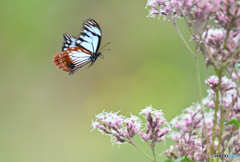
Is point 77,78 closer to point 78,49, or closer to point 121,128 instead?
point 78,49

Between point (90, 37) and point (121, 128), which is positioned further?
point (90, 37)

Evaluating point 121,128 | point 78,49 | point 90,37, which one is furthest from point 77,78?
point 121,128

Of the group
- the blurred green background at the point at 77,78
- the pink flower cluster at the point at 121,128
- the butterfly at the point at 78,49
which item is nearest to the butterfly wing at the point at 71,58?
the butterfly at the point at 78,49

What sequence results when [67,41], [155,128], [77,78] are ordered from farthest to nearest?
1. [77,78]
2. [67,41]
3. [155,128]

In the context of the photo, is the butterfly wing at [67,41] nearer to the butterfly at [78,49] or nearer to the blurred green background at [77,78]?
the butterfly at [78,49]

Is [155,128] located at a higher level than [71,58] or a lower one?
lower

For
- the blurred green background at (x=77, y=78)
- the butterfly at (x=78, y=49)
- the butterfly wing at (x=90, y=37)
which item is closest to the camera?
the butterfly wing at (x=90, y=37)

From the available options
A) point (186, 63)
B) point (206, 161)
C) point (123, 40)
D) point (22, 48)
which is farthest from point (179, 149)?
point (22, 48)
